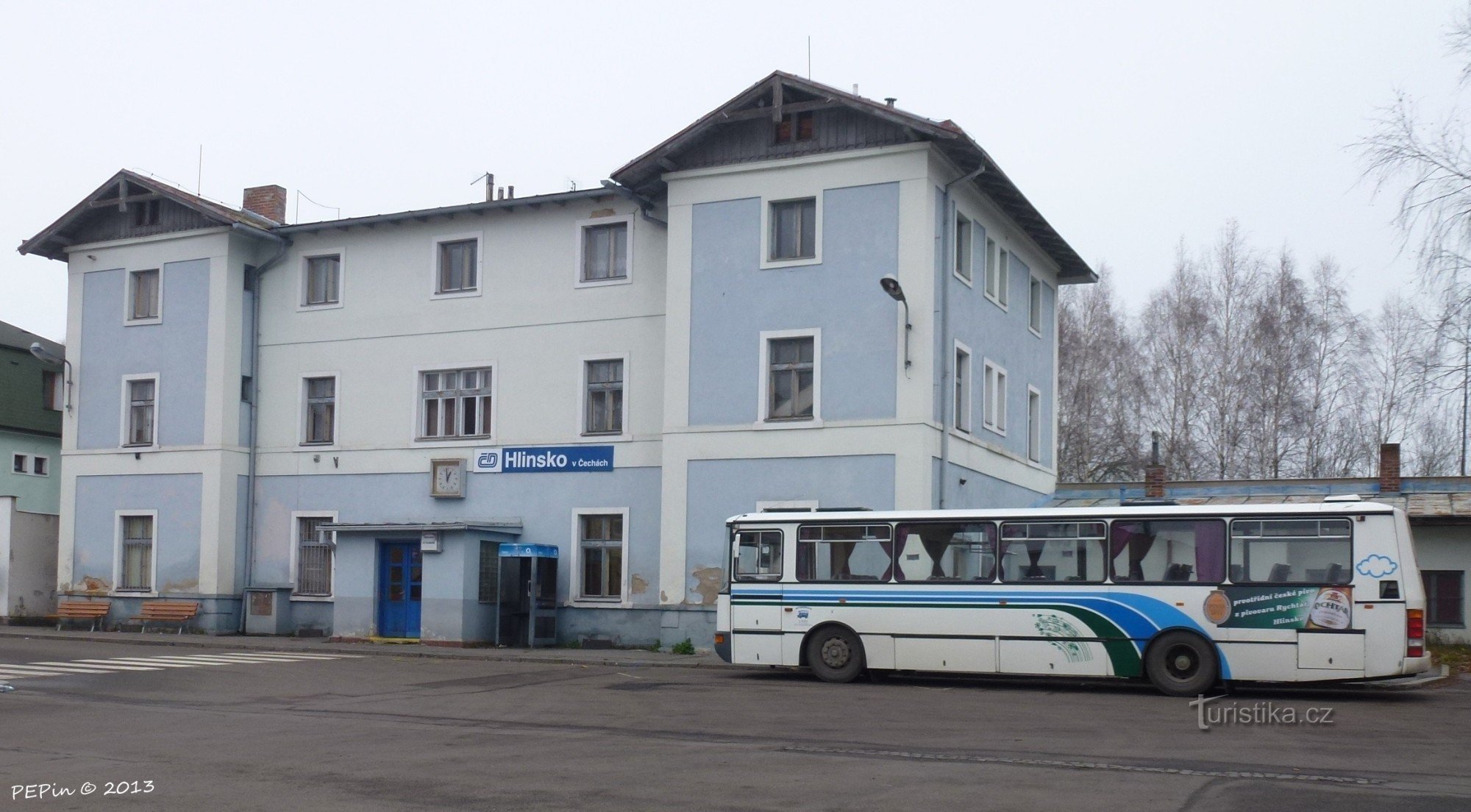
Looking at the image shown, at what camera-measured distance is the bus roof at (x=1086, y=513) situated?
1834cm

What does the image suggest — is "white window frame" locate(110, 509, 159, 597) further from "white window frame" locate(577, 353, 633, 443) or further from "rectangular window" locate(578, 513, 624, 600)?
"white window frame" locate(577, 353, 633, 443)

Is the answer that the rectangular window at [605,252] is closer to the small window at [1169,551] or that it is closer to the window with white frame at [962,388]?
the window with white frame at [962,388]

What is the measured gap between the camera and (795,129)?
2720cm

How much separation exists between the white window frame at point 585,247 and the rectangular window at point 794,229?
3527 mm

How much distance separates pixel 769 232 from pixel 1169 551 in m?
10.9

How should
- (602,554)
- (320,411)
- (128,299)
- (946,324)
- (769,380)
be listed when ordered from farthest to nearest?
(128,299), (320,411), (602,554), (769,380), (946,324)

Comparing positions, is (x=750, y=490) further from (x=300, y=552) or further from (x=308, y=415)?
(x=308, y=415)

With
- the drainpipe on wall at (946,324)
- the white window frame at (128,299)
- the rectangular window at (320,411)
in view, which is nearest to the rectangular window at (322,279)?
the rectangular window at (320,411)

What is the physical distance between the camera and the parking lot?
9.69 metres

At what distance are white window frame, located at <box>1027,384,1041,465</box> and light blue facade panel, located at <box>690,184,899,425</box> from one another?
8450 mm

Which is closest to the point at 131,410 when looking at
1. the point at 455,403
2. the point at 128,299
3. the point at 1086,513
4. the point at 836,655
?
the point at 128,299

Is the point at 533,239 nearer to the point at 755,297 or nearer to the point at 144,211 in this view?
the point at 755,297

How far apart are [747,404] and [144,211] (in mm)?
16636

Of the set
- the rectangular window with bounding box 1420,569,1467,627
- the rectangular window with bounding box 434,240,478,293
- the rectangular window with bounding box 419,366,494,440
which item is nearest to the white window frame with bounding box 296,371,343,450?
the rectangular window with bounding box 419,366,494,440
